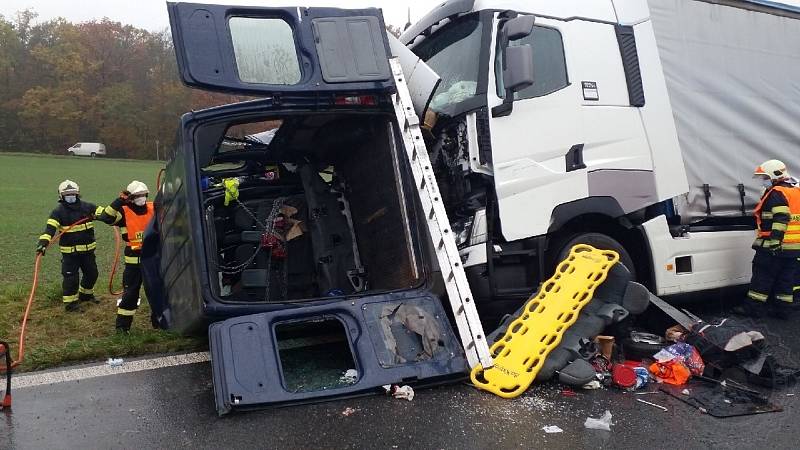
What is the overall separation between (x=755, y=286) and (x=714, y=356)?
157 cm

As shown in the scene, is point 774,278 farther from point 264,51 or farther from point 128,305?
point 128,305

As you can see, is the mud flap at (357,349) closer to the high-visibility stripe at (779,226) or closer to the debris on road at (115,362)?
the debris on road at (115,362)

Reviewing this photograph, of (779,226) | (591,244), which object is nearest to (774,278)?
(779,226)

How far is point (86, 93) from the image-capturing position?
50156mm

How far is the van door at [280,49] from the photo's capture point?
3713 millimetres

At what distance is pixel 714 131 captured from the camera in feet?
16.9

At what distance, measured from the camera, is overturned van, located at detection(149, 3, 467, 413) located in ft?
11.8

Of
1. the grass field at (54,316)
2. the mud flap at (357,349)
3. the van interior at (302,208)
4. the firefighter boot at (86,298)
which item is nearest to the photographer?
the mud flap at (357,349)

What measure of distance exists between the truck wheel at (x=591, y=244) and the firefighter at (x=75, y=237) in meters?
4.37

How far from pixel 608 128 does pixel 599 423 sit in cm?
222

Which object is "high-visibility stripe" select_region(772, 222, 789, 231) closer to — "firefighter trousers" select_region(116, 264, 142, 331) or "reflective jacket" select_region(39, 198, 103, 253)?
"firefighter trousers" select_region(116, 264, 142, 331)

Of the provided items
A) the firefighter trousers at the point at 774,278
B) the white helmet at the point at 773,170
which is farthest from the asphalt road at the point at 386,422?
the white helmet at the point at 773,170

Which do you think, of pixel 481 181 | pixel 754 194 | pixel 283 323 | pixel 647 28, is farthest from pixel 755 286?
pixel 283 323

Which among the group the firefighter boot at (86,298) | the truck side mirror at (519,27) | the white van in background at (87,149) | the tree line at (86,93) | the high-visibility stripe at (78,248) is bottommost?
the firefighter boot at (86,298)
